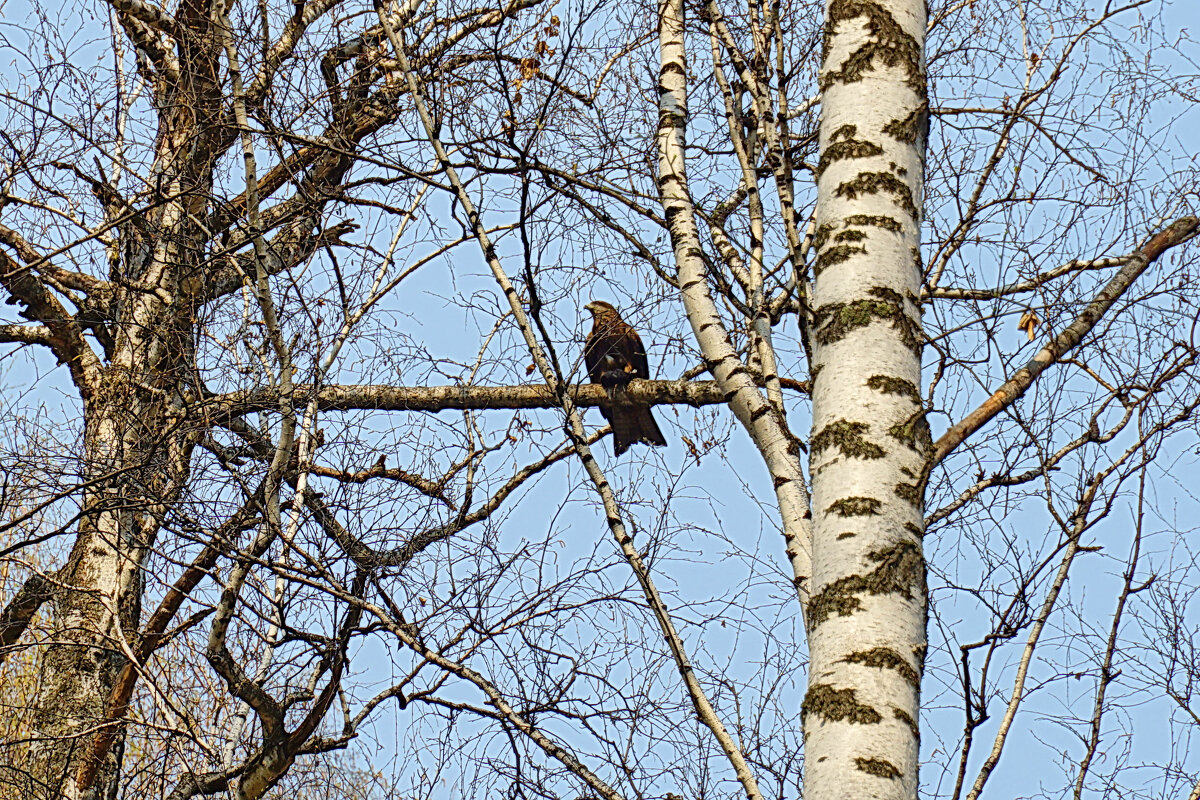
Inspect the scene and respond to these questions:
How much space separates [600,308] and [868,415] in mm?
2184

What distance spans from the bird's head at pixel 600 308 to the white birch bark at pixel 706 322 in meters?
0.54

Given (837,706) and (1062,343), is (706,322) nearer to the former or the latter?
(1062,343)

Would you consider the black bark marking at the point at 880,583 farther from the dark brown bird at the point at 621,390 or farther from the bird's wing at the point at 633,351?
the dark brown bird at the point at 621,390

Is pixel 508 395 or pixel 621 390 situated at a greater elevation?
pixel 621 390

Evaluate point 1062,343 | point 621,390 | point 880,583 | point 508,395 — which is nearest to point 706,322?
point 1062,343

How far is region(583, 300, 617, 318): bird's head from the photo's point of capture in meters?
3.60

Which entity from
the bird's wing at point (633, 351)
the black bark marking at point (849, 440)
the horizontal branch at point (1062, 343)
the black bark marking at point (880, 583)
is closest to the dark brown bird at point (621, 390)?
the bird's wing at point (633, 351)

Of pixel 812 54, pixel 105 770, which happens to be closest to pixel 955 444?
pixel 812 54

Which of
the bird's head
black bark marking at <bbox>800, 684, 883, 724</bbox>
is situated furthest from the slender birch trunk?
the bird's head

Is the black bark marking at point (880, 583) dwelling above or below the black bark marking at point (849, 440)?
below

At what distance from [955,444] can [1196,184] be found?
4.92 ft

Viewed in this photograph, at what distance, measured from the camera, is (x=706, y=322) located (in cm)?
284

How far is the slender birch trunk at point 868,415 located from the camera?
1751 mm

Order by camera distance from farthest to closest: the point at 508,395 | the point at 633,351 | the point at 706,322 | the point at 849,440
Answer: the point at 633,351
the point at 508,395
the point at 706,322
the point at 849,440
